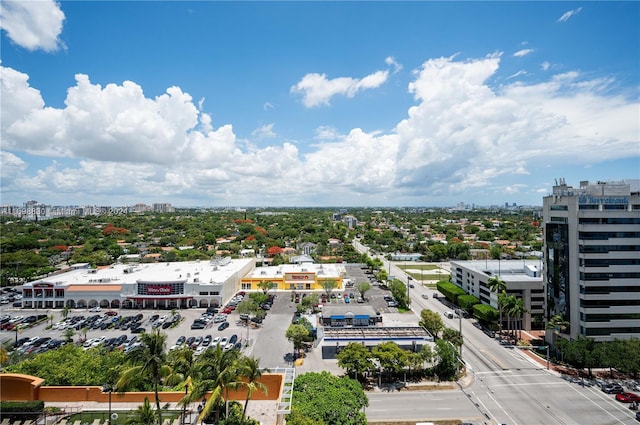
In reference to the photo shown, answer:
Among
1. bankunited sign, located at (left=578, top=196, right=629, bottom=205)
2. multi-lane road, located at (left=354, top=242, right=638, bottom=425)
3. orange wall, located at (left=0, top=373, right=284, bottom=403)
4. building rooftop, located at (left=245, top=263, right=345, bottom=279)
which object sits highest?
bankunited sign, located at (left=578, top=196, right=629, bottom=205)

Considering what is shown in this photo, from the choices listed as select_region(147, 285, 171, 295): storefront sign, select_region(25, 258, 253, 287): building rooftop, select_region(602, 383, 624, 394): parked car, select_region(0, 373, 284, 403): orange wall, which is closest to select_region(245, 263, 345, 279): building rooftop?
select_region(25, 258, 253, 287): building rooftop

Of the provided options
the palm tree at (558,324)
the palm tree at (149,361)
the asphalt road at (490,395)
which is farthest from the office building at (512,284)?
the palm tree at (149,361)

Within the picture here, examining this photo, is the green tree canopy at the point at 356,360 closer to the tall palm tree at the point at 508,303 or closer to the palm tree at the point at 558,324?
the tall palm tree at the point at 508,303

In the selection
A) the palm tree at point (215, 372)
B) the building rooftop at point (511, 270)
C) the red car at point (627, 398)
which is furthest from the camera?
the building rooftop at point (511, 270)

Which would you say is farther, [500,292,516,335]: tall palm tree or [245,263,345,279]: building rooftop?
[245,263,345,279]: building rooftop

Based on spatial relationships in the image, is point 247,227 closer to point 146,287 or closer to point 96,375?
point 146,287

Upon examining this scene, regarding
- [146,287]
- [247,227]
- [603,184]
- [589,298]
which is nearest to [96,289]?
[146,287]

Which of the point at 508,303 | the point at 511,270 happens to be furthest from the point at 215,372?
the point at 511,270

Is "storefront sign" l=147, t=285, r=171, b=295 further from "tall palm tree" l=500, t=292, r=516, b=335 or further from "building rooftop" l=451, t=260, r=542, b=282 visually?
"building rooftop" l=451, t=260, r=542, b=282

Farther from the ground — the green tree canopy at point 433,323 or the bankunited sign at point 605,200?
the bankunited sign at point 605,200
